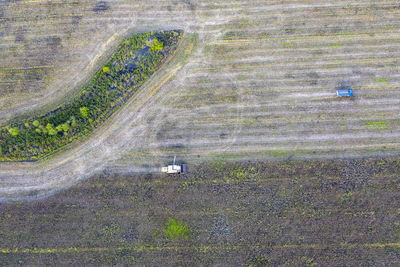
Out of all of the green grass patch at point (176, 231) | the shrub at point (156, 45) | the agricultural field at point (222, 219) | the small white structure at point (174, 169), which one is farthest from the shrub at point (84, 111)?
the green grass patch at point (176, 231)

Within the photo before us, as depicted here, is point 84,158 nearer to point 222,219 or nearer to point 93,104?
point 93,104

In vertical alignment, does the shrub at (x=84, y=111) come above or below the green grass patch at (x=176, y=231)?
above

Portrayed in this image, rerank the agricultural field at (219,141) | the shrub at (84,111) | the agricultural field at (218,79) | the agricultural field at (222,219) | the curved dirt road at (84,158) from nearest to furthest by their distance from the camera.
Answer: the agricultural field at (222,219), the agricultural field at (219,141), the curved dirt road at (84,158), the agricultural field at (218,79), the shrub at (84,111)

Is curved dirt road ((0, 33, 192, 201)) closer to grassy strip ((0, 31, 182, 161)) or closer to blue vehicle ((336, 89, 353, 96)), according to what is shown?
grassy strip ((0, 31, 182, 161))

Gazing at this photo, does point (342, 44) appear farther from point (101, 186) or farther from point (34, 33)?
point (34, 33)

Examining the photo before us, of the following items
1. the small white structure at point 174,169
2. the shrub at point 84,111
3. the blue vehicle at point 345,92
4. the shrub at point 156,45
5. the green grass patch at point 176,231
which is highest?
the shrub at point 156,45

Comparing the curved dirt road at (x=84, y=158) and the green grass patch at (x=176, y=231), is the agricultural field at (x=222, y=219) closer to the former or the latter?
the green grass patch at (x=176, y=231)

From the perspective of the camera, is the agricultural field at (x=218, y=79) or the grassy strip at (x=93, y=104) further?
the grassy strip at (x=93, y=104)
